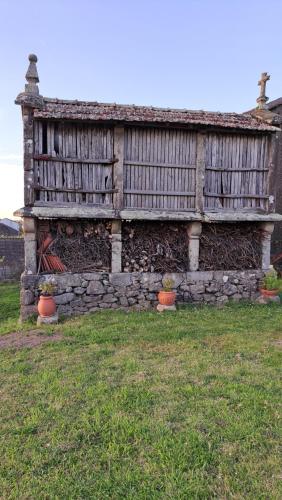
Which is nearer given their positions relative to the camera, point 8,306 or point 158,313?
point 158,313

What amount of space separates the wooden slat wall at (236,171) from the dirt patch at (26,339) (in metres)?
4.57

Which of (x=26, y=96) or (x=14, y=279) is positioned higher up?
(x=26, y=96)

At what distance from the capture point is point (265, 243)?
848 cm

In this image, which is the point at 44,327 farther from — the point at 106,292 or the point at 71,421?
the point at 71,421

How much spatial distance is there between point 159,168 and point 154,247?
185cm

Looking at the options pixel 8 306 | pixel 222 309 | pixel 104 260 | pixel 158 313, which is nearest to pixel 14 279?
pixel 8 306

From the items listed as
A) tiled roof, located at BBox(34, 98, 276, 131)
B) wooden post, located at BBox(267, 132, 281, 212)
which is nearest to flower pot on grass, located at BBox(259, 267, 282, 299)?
wooden post, located at BBox(267, 132, 281, 212)

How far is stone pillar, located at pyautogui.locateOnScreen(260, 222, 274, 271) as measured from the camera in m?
8.38

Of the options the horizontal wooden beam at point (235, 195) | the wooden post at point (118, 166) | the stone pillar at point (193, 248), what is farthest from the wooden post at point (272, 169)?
the wooden post at point (118, 166)

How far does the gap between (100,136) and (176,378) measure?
536 cm

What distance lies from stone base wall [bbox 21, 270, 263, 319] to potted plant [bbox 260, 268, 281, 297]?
0.27 metres

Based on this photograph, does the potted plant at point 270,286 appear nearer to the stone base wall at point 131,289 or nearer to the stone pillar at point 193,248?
the stone base wall at point 131,289

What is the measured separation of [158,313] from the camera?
7.28 meters

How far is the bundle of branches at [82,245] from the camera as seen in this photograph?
297 inches
